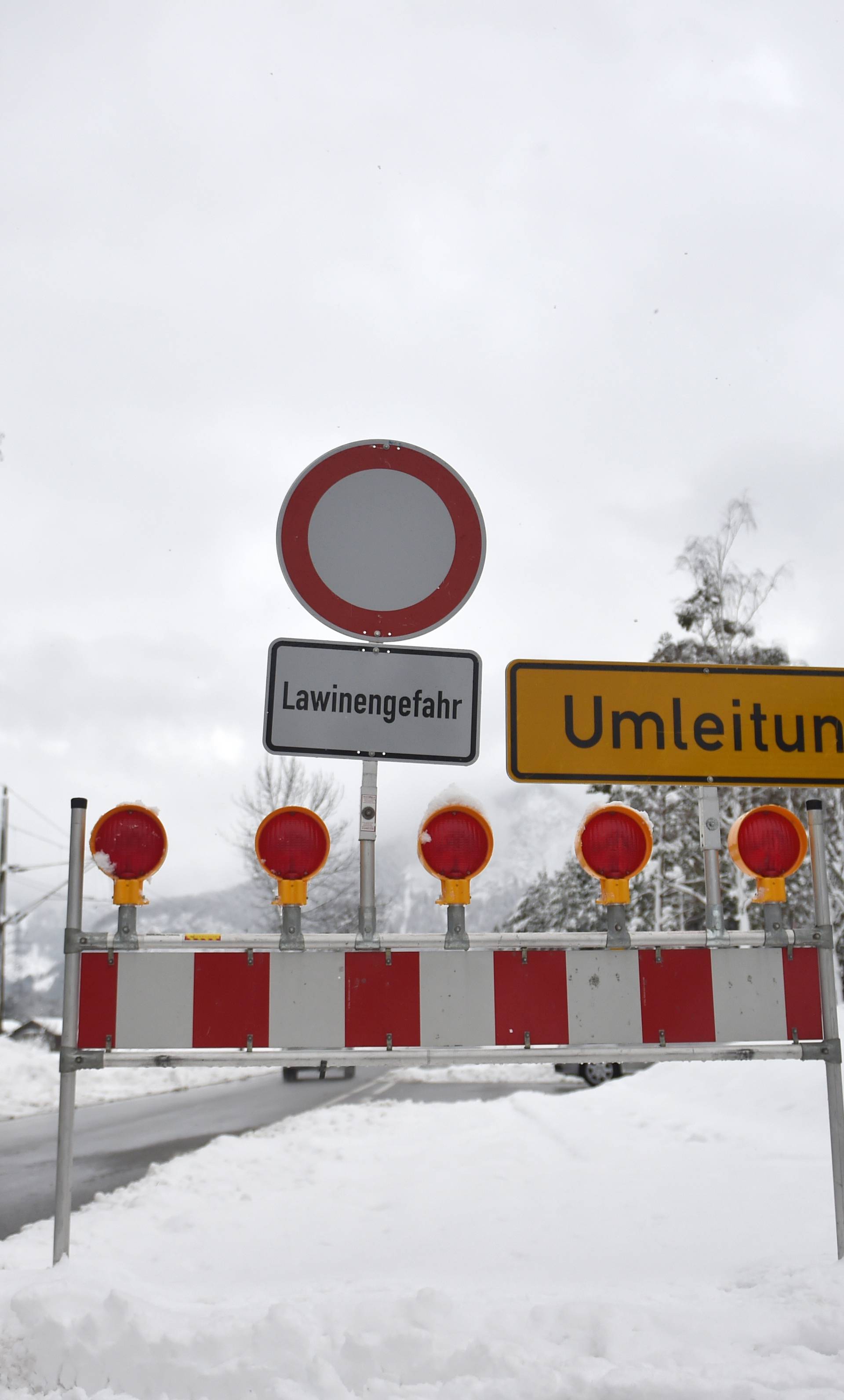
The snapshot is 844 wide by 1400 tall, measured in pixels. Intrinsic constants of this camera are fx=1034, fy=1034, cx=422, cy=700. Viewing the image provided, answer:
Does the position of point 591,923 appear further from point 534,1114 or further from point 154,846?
point 154,846

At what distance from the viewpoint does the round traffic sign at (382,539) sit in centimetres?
326

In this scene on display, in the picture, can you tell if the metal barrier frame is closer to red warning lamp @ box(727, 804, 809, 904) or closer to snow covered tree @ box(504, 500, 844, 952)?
red warning lamp @ box(727, 804, 809, 904)

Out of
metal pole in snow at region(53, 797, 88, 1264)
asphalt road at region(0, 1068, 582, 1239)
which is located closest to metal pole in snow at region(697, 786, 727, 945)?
metal pole in snow at region(53, 797, 88, 1264)

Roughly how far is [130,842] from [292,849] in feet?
1.52

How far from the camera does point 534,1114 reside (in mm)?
8383

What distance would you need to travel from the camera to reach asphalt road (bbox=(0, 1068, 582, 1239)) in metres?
8.09

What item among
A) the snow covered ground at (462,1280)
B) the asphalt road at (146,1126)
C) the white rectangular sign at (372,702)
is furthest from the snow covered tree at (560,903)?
the white rectangular sign at (372,702)

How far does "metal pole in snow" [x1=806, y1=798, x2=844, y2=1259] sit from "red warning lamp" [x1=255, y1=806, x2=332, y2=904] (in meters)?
1.40

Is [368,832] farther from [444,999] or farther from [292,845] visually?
[444,999]

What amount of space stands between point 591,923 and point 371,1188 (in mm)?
30765

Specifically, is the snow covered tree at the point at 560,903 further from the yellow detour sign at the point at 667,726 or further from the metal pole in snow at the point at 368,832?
the metal pole in snow at the point at 368,832

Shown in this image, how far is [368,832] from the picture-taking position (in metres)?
3.06

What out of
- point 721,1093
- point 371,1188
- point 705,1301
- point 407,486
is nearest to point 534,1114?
point 721,1093

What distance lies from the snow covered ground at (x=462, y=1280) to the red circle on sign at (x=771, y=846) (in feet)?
3.57
